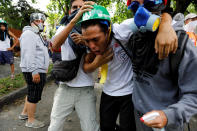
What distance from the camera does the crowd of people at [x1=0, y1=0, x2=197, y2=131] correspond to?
97 centimetres

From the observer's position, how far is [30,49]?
2.65 m

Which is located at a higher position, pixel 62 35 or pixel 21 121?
pixel 62 35

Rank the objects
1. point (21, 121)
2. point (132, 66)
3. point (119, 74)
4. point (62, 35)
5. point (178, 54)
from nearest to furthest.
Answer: point (178, 54) → point (132, 66) → point (62, 35) → point (119, 74) → point (21, 121)

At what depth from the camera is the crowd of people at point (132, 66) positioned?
97cm

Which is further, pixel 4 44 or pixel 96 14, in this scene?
pixel 4 44

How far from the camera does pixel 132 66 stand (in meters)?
1.50

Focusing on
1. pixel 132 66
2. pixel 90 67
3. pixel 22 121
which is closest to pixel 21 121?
pixel 22 121

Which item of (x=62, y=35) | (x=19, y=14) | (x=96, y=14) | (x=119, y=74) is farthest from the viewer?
(x=19, y=14)

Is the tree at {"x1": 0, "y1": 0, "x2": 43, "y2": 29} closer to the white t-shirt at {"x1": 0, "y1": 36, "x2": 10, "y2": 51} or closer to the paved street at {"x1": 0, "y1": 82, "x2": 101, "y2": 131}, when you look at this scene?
the white t-shirt at {"x1": 0, "y1": 36, "x2": 10, "y2": 51}

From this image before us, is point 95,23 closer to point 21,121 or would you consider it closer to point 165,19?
point 165,19

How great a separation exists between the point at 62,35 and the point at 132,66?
77cm

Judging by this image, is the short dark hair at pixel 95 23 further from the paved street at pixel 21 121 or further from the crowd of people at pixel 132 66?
the paved street at pixel 21 121

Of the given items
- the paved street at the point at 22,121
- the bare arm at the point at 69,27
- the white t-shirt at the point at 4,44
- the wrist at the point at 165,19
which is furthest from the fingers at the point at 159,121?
the white t-shirt at the point at 4,44

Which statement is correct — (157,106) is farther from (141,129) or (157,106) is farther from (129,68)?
(129,68)
